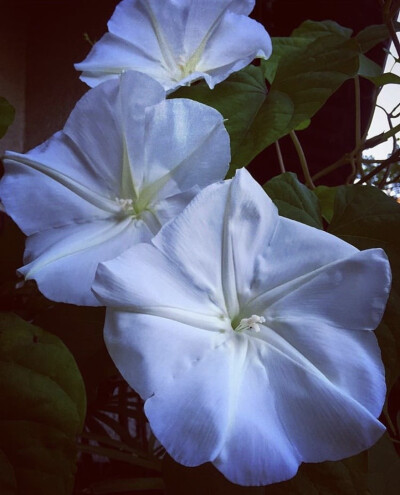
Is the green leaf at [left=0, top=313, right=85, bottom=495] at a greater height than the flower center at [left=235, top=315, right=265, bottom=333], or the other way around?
the flower center at [left=235, top=315, right=265, bottom=333]

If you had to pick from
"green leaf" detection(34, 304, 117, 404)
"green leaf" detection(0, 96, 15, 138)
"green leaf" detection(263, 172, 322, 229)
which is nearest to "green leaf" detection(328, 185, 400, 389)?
"green leaf" detection(263, 172, 322, 229)

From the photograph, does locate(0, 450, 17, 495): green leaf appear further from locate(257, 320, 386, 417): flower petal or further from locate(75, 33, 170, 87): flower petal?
locate(75, 33, 170, 87): flower petal

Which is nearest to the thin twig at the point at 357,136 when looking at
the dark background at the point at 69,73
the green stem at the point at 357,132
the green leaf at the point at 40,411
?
the green stem at the point at 357,132

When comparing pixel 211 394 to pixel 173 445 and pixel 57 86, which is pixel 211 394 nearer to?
pixel 173 445

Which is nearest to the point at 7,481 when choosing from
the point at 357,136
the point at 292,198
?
the point at 292,198

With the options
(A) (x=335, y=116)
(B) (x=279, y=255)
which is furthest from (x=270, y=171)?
(B) (x=279, y=255)

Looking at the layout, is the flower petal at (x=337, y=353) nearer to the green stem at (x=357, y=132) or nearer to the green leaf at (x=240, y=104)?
the green leaf at (x=240, y=104)

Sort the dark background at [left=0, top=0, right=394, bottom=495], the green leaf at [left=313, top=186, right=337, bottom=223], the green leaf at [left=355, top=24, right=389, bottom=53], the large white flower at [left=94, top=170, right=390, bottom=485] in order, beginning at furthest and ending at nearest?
the dark background at [left=0, top=0, right=394, bottom=495], the green leaf at [left=313, top=186, right=337, bottom=223], the green leaf at [left=355, top=24, right=389, bottom=53], the large white flower at [left=94, top=170, right=390, bottom=485]
